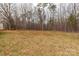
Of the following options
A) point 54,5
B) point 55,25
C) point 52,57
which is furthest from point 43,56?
point 54,5

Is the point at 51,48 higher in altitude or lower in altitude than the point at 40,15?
lower

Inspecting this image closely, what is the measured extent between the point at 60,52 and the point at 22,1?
0.71 m

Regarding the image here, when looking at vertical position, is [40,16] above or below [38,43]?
above

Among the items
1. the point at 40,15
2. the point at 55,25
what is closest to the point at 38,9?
the point at 40,15

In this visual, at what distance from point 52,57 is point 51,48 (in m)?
0.10

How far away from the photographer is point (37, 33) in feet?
10.4

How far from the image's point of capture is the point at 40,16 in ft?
10.3

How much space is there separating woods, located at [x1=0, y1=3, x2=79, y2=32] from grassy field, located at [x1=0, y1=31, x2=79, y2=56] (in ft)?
0.22

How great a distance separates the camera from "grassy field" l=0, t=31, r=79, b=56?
311 centimetres

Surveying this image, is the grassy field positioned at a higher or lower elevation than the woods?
lower

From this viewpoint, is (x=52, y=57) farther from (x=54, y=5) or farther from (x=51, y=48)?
(x=54, y=5)

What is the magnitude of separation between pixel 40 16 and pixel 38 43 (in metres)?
0.30

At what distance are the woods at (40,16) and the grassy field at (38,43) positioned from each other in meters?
0.07

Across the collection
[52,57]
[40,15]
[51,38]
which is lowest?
[52,57]
